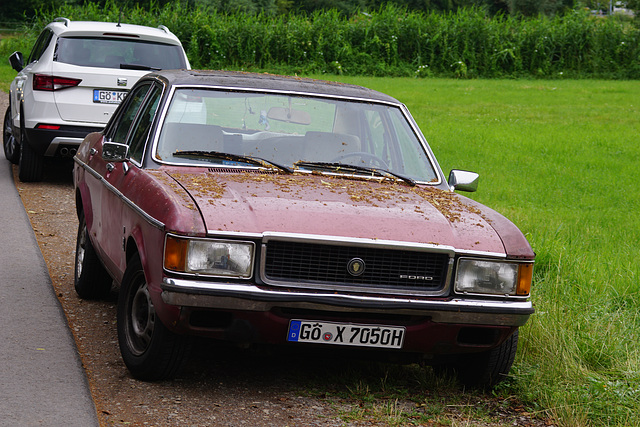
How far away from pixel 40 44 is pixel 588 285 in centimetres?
821

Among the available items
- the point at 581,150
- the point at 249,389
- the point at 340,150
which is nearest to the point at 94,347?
the point at 249,389

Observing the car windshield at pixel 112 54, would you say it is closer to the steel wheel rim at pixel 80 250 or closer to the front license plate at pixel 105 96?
the front license plate at pixel 105 96

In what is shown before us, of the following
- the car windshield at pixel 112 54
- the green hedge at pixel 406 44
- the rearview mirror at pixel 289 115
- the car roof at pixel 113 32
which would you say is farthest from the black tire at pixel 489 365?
the green hedge at pixel 406 44

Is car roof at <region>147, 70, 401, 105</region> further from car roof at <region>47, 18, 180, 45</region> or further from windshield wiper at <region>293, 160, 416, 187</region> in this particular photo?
car roof at <region>47, 18, 180, 45</region>

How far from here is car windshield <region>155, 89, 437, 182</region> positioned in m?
5.63

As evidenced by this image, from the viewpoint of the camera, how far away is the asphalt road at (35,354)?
449 cm

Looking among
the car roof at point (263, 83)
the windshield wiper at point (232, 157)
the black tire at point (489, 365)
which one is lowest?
the black tire at point (489, 365)

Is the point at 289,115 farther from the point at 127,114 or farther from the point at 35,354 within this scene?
the point at 35,354

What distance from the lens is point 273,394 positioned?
194 inches

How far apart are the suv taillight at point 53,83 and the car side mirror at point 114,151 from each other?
19.2 ft

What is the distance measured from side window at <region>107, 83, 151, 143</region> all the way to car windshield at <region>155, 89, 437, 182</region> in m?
0.68

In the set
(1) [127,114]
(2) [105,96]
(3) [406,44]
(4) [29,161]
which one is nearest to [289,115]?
(1) [127,114]

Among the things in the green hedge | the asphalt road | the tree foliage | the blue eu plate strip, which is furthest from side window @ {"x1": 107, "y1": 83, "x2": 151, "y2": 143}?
the tree foliage

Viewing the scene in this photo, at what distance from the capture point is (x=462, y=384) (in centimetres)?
533
